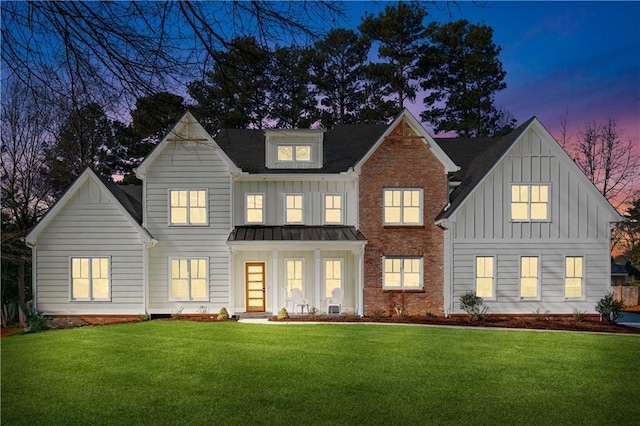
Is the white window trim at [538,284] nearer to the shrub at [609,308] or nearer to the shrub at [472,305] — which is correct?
the shrub at [472,305]

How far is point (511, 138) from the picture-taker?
18.5 metres

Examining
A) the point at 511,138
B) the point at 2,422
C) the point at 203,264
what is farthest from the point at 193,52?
the point at 511,138

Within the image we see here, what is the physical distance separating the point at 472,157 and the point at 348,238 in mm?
7848

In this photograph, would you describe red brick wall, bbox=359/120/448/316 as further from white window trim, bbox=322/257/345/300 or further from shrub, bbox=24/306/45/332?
shrub, bbox=24/306/45/332

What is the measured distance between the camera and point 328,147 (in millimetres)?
21141

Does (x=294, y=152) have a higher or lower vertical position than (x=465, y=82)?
lower

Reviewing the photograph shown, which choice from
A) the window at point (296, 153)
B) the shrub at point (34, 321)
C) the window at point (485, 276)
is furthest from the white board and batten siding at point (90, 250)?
the window at point (485, 276)

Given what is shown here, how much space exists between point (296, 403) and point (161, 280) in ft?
39.9

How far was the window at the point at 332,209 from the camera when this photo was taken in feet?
64.3

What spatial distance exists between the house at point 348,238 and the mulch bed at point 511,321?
1.90ft

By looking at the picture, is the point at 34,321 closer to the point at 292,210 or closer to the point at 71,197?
the point at 71,197

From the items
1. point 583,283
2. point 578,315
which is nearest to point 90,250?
point 578,315

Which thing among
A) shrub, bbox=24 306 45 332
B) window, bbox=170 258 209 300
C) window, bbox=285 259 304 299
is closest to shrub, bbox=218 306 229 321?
window, bbox=170 258 209 300

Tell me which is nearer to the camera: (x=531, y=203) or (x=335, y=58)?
(x=335, y=58)
